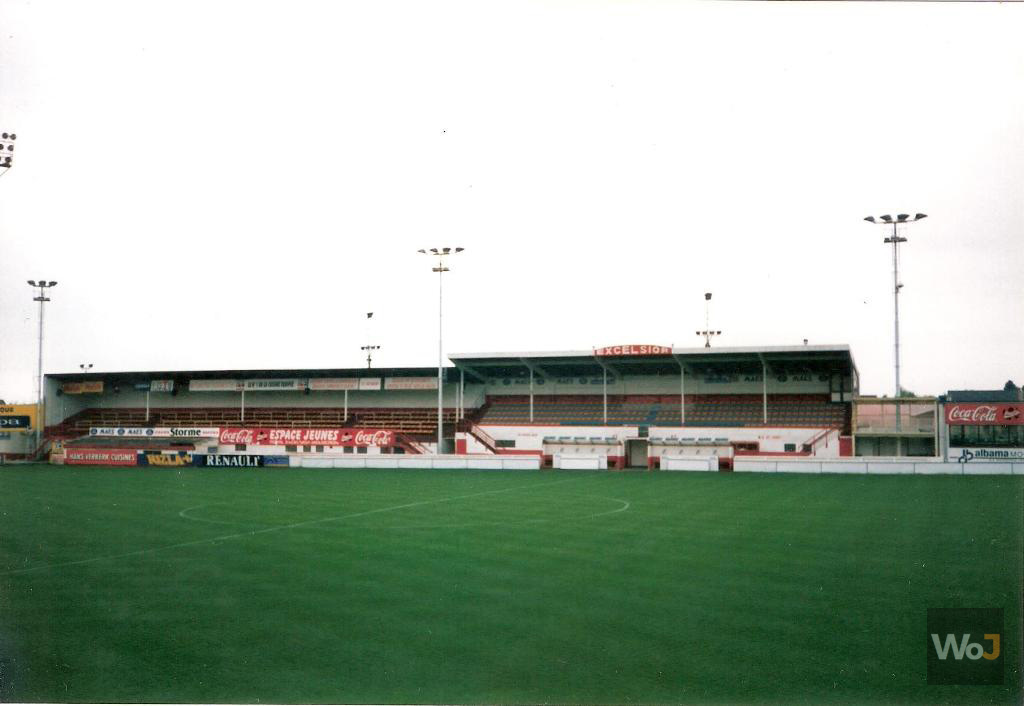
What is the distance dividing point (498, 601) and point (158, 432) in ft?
165

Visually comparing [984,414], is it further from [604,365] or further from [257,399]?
[257,399]

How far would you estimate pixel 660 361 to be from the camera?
2051 inches

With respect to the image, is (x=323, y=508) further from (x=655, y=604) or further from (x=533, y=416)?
(x=533, y=416)

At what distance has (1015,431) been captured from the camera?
123 ft

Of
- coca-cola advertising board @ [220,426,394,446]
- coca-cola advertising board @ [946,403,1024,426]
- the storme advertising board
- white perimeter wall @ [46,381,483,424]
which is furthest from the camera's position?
white perimeter wall @ [46,381,483,424]

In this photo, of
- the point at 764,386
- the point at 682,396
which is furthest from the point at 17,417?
the point at 764,386

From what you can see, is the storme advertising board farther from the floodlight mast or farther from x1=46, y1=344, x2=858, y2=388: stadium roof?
the floodlight mast

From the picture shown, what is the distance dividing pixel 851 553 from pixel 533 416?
134 feet

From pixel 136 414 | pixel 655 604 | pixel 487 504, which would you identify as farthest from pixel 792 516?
pixel 136 414

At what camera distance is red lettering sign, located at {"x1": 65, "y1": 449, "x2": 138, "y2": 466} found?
1892 inches

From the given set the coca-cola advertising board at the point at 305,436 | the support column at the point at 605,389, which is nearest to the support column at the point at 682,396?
the support column at the point at 605,389

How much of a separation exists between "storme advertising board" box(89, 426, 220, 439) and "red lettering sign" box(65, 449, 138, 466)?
5.64 m

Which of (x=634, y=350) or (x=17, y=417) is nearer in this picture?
(x=634, y=350)

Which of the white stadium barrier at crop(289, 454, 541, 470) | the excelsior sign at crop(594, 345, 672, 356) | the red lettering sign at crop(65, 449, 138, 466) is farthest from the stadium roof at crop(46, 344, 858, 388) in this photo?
the red lettering sign at crop(65, 449, 138, 466)
